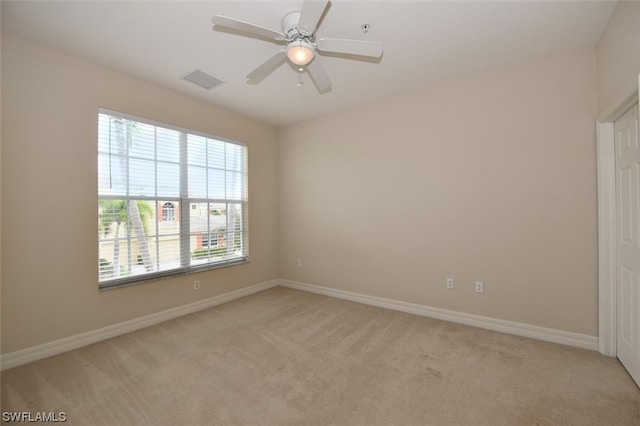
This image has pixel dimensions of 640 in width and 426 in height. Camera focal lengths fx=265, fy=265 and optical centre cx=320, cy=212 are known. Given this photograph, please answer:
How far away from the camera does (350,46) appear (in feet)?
6.59

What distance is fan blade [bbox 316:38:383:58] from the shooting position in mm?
1950

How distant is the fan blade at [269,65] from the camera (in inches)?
86.0

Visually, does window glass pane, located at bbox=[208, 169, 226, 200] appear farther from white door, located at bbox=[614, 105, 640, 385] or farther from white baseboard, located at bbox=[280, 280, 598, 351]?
white door, located at bbox=[614, 105, 640, 385]

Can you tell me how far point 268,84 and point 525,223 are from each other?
3285mm

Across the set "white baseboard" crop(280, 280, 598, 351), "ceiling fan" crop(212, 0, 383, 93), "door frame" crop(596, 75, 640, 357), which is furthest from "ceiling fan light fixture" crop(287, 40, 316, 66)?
"white baseboard" crop(280, 280, 598, 351)

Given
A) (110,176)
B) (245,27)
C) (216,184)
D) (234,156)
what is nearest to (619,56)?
(245,27)

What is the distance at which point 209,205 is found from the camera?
12.8 feet

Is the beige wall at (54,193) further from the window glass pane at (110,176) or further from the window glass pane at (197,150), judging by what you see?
the window glass pane at (197,150)

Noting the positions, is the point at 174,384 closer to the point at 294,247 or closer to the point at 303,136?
the point at 294,247

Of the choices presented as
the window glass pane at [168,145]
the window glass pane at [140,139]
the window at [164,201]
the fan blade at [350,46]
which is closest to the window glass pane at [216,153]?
the window at [164,201]

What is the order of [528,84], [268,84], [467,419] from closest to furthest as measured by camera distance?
1. [467,419]
2. [528,84]
3. [268,84]

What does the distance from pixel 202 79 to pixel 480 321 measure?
14.0ft

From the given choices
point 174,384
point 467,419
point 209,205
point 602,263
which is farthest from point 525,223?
point 209,205

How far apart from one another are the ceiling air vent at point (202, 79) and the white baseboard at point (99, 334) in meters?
2.82
